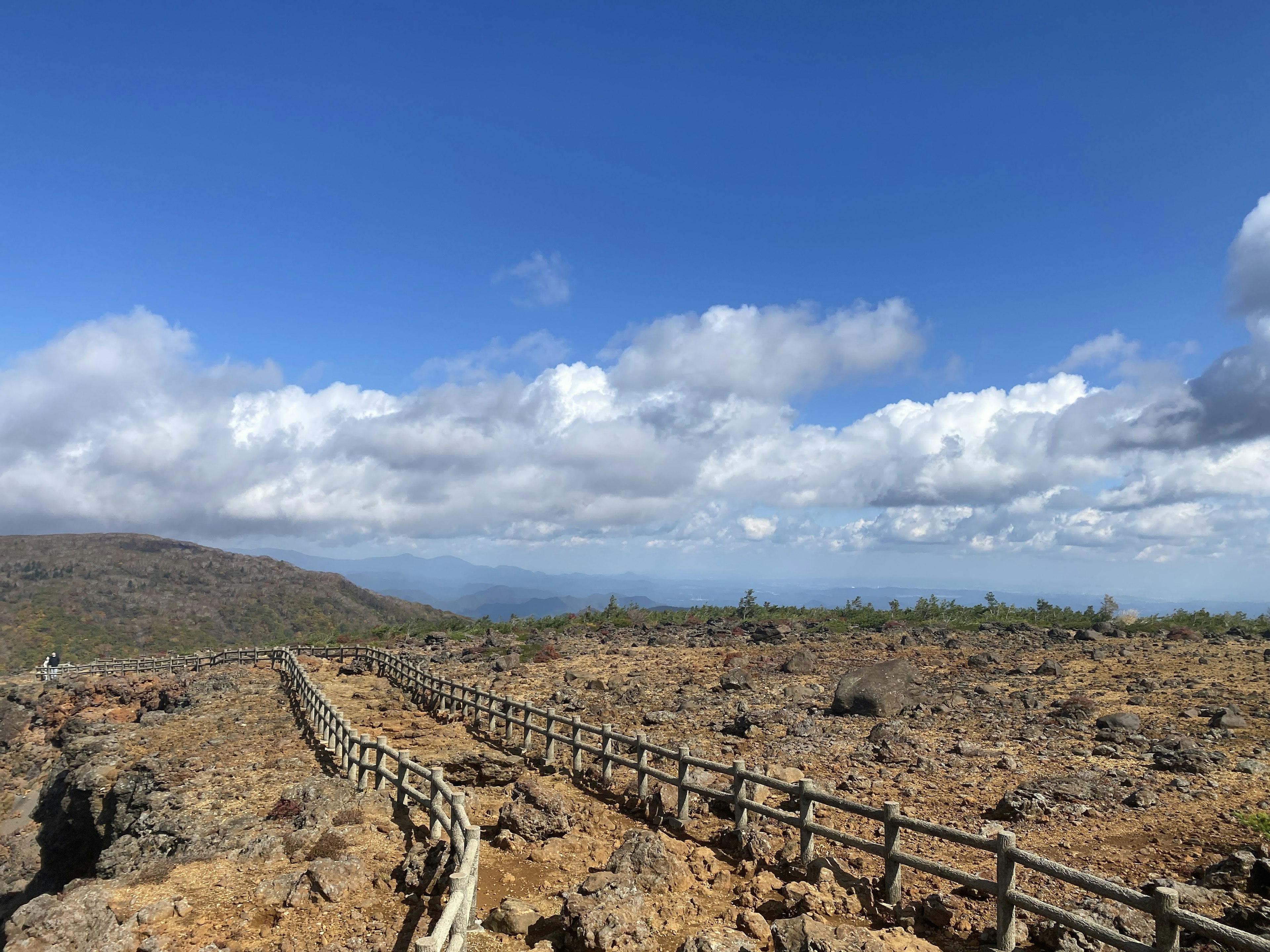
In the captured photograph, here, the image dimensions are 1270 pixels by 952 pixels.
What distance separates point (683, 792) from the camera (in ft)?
42.1

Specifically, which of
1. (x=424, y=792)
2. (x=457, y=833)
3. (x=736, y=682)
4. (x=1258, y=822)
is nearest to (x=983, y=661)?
(x=736, y=682)

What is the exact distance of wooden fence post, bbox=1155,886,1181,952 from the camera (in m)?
6.50

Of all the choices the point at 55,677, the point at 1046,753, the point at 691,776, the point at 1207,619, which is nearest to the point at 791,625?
the point at 1207,619

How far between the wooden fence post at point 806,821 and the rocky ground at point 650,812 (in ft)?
0.74

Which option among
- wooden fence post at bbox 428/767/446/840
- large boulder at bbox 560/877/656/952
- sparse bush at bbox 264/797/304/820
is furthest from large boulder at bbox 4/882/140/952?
large boulder at bbox 560/877/656/952

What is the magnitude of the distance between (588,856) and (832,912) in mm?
4366

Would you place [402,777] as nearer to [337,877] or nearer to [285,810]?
[285,810]

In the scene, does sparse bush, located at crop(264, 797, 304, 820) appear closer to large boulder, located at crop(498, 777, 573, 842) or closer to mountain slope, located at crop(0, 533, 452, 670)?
large boulder, located at crop(498, 777, 573, 842)

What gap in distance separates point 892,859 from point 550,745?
396 inches

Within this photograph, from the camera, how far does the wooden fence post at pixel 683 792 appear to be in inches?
502

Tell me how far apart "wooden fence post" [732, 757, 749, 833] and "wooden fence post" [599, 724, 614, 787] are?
3.86 meters

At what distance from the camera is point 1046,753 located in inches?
683

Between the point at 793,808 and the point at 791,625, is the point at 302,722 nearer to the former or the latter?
the point at 793,808

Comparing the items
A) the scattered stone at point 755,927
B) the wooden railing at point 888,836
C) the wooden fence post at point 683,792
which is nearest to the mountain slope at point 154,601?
the wooden railing at point 888,836
